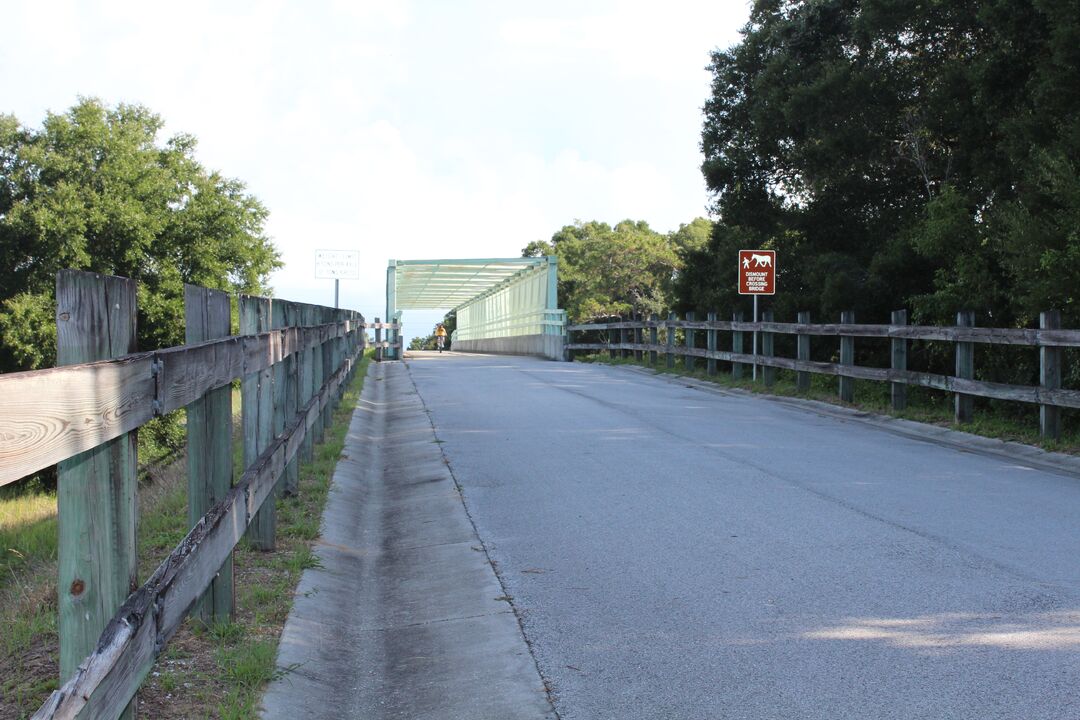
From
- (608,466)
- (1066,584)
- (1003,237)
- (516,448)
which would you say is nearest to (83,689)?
(1066,584)

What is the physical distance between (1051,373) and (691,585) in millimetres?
7039

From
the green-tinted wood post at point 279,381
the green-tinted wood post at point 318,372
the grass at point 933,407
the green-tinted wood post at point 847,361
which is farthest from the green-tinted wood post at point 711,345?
the green-tinted wood post at point 279,381

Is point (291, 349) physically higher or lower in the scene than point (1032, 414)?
higher

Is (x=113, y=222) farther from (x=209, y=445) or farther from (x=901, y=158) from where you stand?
(x=209, y=445)

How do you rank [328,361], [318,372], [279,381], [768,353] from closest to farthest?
[279,381], [318,372], [328,361], [768,353]

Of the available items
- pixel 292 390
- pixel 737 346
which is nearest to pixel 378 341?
pixel 737 346

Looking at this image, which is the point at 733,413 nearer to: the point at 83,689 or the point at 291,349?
the point at 291,349

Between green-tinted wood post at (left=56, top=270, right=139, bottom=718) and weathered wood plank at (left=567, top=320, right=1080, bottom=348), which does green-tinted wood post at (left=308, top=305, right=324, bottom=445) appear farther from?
weathered wood plank at (left=567, top=320, right=1080, bottom=348)

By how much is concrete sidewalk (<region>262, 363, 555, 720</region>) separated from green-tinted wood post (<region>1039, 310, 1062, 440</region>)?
636 centimetres

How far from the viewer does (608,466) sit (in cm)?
955

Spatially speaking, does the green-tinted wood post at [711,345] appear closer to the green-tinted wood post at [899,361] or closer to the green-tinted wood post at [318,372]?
the green-tinted wood post at [899,361]

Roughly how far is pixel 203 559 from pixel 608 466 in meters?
5.99

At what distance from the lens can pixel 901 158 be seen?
18.8m

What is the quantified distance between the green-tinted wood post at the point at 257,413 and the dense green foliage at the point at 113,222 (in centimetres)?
2999
